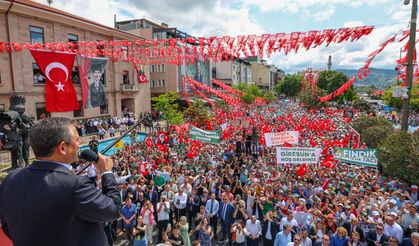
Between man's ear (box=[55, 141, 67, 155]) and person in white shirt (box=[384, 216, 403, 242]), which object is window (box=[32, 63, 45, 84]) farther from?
person in white shirt (box=[384, 216, 403, 242])

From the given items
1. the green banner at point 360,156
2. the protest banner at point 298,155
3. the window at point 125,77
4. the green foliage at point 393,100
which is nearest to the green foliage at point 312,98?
the green foliage at point 393,100

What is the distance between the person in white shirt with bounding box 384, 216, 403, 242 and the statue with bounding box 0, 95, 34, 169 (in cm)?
890

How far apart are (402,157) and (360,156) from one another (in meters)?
1.49

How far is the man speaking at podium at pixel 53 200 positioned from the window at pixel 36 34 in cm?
2575

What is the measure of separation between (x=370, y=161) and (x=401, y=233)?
4207mm

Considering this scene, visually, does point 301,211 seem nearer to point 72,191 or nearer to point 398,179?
point 398,179

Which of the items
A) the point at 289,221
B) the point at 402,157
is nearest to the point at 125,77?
the point at 402,157

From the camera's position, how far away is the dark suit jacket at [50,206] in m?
1.58

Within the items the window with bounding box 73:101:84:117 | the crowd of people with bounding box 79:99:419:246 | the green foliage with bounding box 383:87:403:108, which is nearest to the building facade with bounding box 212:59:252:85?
the green foliage with bounding box 383:87:403:108

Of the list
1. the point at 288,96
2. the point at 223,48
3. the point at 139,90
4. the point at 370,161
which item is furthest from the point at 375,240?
the point at 288,96

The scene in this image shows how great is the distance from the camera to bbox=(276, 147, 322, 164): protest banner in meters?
10.2

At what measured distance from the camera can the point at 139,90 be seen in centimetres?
3488

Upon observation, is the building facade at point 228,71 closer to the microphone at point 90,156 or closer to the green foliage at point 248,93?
the green foliage at point 248,93

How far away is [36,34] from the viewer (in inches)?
899
